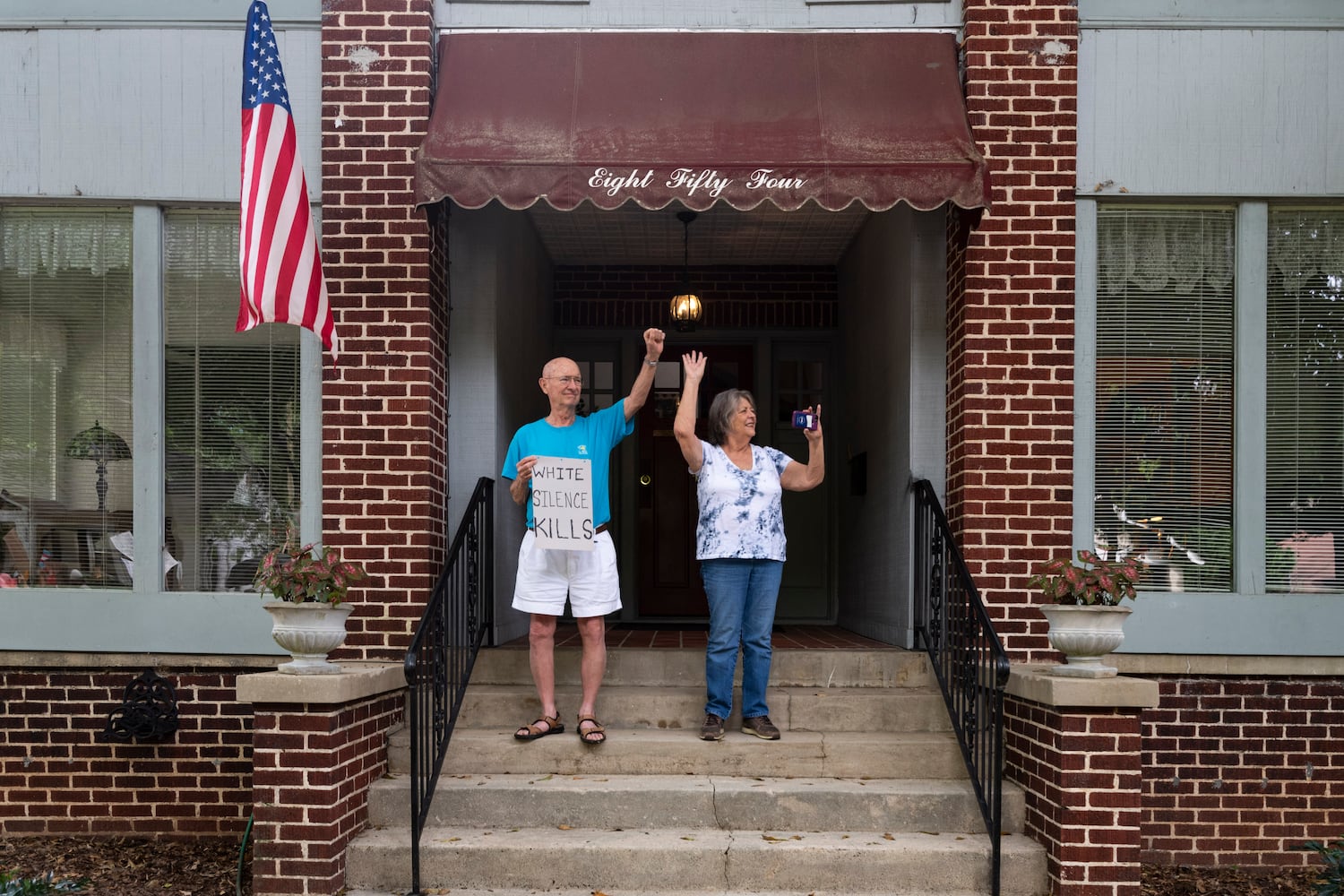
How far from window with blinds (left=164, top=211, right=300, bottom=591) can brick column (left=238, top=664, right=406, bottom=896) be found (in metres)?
1.44

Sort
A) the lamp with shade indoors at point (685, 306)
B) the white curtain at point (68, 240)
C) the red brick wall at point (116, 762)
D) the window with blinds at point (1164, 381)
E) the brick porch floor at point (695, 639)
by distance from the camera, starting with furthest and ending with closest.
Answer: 1. the lamp with shade indoors at point (685, 306)
2. the brick porch floor at point (695, 639)
3. the white curtain at point (68, 240)
4. the window with blinds at point (1164, 381)
5. the red brick wall at point (116, 762)

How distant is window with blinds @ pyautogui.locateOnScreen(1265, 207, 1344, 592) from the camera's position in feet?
19.0

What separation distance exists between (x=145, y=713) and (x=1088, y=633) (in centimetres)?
468

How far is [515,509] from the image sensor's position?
283 inches

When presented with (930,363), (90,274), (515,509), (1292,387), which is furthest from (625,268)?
(1292,387)

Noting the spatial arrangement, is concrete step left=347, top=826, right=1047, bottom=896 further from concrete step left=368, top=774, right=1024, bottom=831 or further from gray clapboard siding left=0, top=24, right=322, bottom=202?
gray clapboard siding left=0, top=24, right=322, bottom=202

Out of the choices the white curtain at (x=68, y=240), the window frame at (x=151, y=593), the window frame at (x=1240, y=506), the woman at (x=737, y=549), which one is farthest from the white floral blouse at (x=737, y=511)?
the white curtain at (x=68, y=240)

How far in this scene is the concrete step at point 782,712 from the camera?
5578mm

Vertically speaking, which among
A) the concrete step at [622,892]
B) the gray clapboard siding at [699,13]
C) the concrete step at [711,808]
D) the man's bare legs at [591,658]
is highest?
the gray clapboard siding at [699,13]

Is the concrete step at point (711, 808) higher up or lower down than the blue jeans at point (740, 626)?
lower down

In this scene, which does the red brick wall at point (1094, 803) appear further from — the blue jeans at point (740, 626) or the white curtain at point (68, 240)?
the white curtain at point (68, 240)

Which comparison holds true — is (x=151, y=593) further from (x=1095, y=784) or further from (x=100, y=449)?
(x=1095, y=784)

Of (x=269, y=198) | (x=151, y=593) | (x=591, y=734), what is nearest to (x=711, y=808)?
(x=591, y=734)

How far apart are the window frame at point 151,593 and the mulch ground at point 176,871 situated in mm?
995
